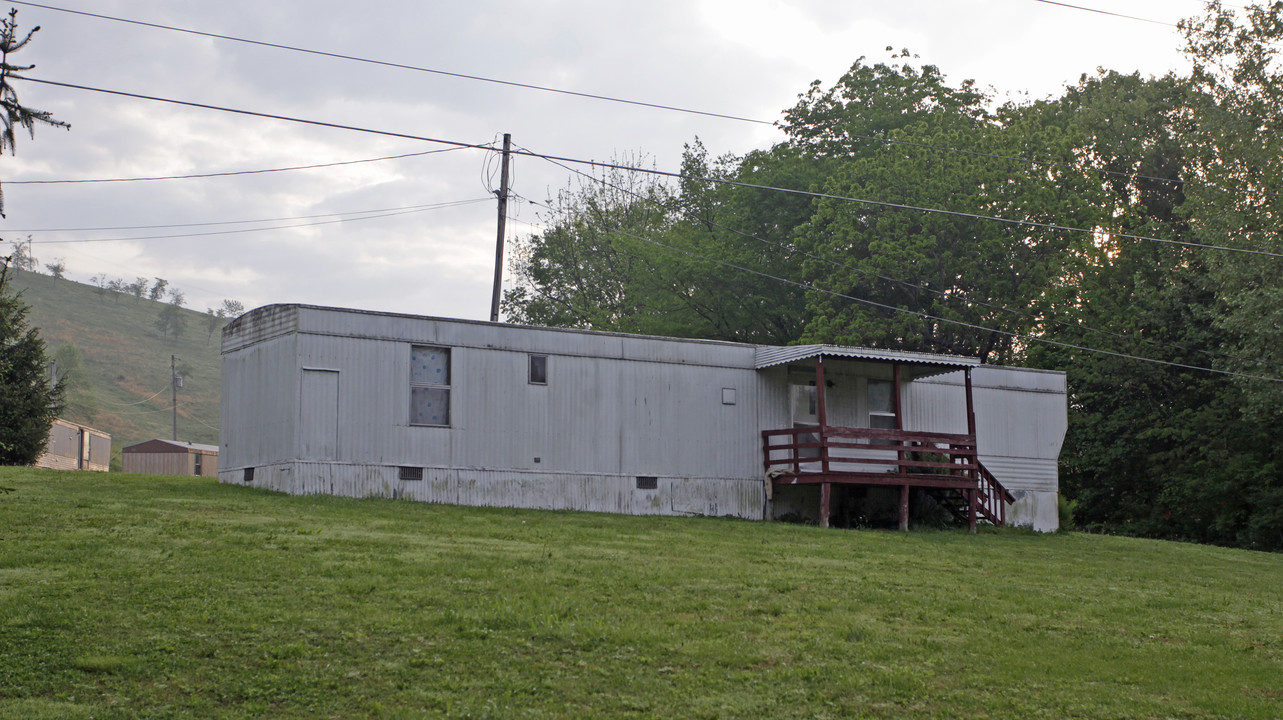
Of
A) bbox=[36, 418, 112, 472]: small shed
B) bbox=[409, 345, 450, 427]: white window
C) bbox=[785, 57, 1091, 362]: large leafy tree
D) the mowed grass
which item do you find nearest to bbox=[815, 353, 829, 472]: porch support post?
the mowed grass

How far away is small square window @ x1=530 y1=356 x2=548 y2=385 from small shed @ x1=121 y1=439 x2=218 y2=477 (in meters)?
26.8

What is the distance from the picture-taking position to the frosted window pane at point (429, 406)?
2161cm

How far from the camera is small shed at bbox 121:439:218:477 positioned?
44594 millimetres

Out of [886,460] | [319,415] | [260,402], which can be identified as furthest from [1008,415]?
[260,402]

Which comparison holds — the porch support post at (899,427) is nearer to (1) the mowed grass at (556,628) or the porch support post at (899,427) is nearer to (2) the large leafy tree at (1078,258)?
(1) the mowed grass at (556,628)

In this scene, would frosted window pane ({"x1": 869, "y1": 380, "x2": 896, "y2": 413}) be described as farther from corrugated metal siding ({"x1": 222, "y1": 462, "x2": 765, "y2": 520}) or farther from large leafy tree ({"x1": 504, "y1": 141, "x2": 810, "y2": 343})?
large leafy tree ({"x1": 504, "y1": 141, "x2": 810, "y2": 343})

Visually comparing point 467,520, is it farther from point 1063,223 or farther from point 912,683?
point 1063,223

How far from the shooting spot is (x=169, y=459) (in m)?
44.8

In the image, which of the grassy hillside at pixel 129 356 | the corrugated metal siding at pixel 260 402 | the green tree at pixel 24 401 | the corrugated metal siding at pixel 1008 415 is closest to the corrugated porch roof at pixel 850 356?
the corrugated metal siding at pixel 1008 415

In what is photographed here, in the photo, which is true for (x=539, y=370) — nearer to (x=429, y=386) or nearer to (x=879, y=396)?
(x=429, y=386)

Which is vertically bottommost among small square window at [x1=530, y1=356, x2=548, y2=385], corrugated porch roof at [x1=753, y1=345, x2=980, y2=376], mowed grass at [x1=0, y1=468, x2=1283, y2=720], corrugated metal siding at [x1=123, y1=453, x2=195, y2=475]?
mowed grass at [x1=0, y1=468, x2=1283, y2=720]

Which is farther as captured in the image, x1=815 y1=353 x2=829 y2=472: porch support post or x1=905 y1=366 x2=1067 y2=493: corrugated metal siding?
x1=905 y1=366 x2=1067 y2=493: corrugated metal siding

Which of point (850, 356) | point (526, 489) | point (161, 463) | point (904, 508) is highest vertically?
point (850, 356)

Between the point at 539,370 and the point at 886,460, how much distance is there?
7.39 m
